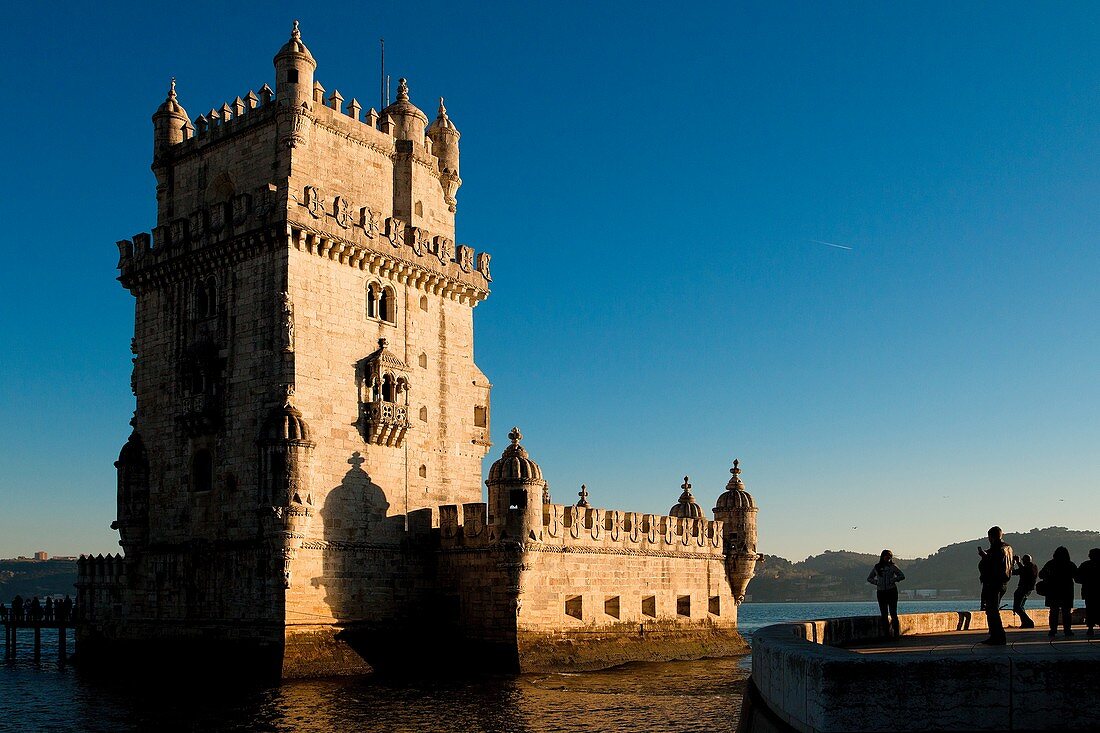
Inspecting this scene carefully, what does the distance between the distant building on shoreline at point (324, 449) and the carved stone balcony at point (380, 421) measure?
69mm

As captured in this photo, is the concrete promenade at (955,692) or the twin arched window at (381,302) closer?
the concrete promenade at (955,692)

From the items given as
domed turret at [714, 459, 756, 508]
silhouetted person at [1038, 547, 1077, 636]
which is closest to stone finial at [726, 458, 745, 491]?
domed turret at [714, 459, 756, 508]

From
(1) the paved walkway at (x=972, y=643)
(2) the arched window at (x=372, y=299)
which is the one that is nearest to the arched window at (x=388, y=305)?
(2) the arched window at (x=372, y=299)

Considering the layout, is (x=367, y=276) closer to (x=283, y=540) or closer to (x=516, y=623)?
(x=283, y=540)

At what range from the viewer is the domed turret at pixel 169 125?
43875 mm

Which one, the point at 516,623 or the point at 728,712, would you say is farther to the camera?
the point at 516,623

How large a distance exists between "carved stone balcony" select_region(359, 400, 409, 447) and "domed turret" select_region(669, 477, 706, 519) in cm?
1532

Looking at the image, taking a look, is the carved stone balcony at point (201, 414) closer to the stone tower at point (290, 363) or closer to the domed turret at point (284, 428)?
the stone tower at point (290, 363)

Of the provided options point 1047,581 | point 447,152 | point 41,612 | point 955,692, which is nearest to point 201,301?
point 447,152

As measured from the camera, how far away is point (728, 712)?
30078mm

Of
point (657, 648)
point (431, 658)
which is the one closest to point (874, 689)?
point (431, 658)

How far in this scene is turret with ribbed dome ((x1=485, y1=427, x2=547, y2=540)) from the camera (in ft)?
125

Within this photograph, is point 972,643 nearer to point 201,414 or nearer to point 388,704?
point 388,704

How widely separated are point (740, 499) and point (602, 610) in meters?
11.3
